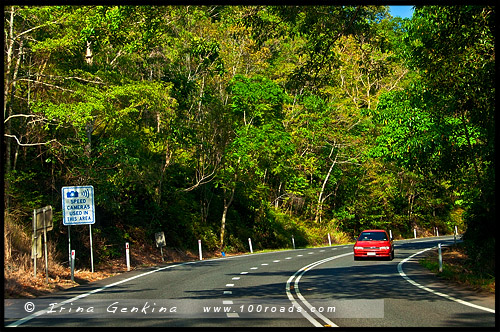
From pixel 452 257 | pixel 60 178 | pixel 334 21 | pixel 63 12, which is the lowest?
pixel 452 257

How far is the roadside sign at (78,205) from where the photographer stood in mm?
21656

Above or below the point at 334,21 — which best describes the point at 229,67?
above

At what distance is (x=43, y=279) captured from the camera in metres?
18.6

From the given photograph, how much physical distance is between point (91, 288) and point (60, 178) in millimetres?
10587

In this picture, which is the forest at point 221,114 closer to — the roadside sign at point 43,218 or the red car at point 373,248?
the red car at point 373,248

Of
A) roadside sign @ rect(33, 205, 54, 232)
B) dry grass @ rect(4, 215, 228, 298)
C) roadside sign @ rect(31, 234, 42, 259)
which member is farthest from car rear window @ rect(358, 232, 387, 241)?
roadside sign @ rect(31, 234, 42, 259)

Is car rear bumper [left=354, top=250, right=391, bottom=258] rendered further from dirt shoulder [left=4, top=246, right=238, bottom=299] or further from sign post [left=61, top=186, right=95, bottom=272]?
sign post [left=61, top=186, right=95, bottom=272]

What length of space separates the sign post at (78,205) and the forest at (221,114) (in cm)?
219

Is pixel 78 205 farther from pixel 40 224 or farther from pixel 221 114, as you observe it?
pixel 221 114

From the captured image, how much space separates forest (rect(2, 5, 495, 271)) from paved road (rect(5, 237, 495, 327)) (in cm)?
479

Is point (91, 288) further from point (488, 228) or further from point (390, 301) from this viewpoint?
point (488, 228)

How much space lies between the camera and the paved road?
11.0 meters

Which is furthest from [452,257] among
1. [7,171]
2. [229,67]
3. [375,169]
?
[375,169]

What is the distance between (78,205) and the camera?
71.7 feet
